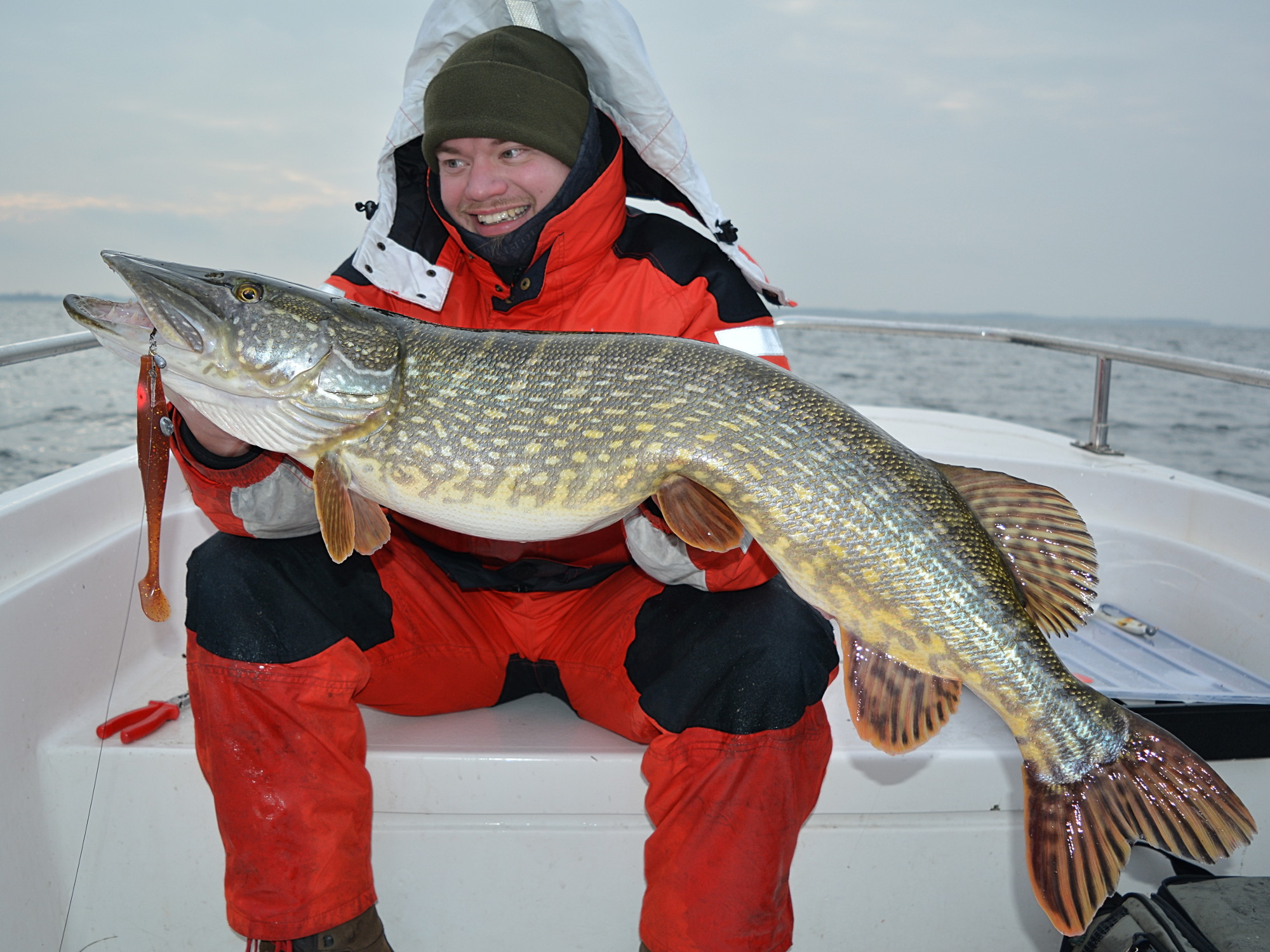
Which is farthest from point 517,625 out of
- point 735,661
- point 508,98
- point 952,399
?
point 952,399

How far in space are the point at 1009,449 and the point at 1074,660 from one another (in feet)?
3.96

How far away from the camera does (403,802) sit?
6.17 ft

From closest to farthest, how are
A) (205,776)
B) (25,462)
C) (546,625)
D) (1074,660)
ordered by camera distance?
(205,776)
(546,625)
(1074,660)
(25,462)

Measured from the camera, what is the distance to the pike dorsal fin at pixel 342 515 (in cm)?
158

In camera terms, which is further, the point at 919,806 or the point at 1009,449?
the point at 1009,449

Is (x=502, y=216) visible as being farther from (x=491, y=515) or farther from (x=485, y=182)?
(x=491, y=515)

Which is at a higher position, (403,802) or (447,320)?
(447,320)

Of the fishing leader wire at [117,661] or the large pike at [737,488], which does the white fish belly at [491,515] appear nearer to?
the large pike at [737,488]

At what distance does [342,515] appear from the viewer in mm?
1602

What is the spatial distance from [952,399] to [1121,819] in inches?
764

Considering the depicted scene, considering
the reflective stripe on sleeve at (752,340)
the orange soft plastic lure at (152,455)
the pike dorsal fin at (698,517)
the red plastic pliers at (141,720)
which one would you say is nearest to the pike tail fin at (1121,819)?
the pike dorsal fin at (698,517)

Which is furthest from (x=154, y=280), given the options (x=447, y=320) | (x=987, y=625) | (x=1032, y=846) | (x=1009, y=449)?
(x=1009, y=449)

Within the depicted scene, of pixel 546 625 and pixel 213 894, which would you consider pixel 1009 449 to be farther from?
pixel 213 894

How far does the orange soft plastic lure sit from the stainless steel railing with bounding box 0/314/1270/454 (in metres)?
0.90
